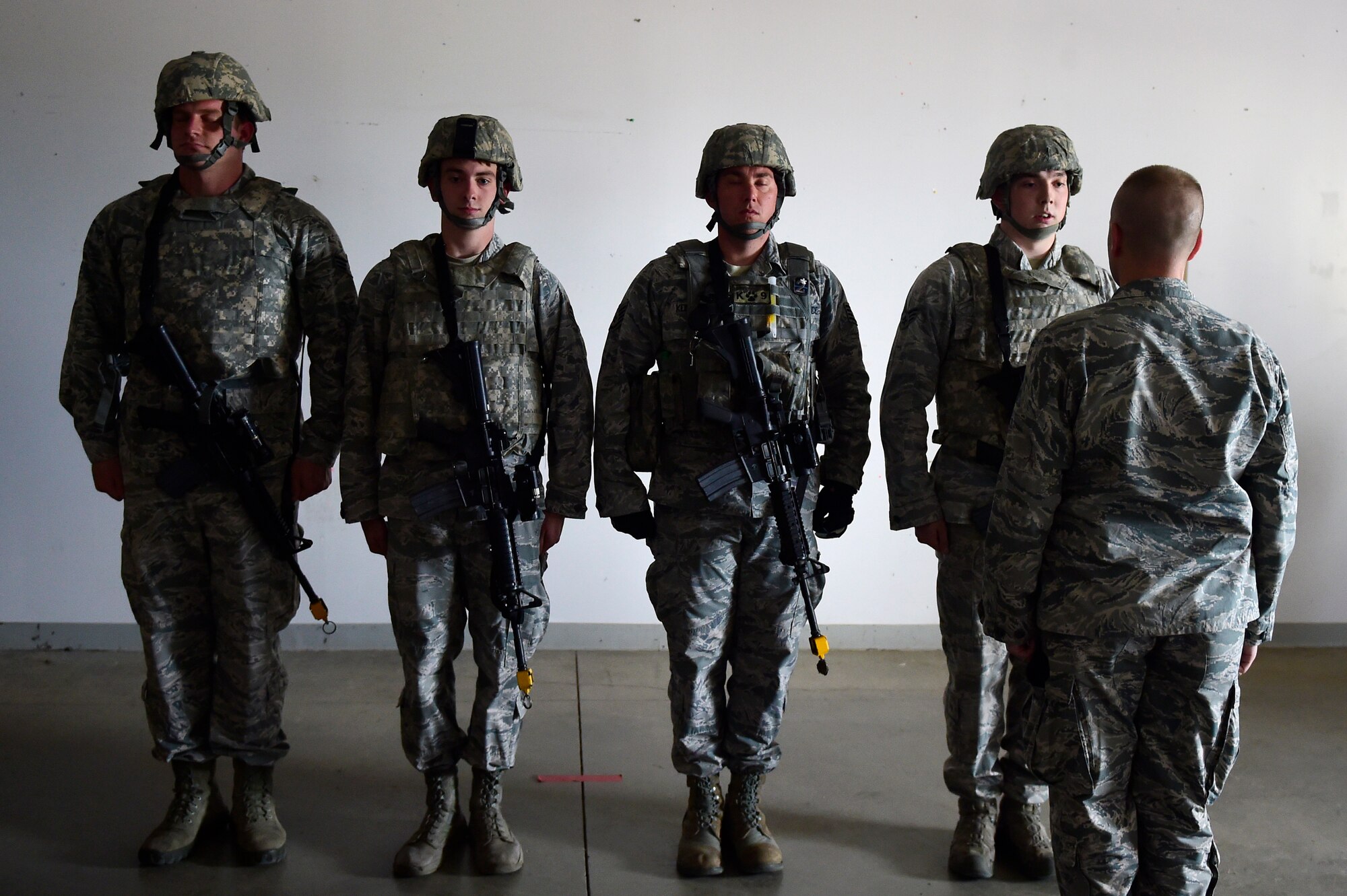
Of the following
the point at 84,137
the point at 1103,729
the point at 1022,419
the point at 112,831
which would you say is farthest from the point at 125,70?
the point at 1103,729

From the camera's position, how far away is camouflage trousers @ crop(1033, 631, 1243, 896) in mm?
1874

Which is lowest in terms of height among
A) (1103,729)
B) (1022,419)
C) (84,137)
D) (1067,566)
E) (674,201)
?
(1103,729)

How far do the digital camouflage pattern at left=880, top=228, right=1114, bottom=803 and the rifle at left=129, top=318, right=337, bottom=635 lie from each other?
4.84 ft

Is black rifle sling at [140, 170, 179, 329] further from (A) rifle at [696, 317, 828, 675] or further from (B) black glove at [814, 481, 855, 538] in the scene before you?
(B) black glove at [814, 481, 855, 538]

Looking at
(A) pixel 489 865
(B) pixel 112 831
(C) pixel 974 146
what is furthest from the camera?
(C) pixel 974 146

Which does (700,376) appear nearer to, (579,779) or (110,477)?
(579,779)

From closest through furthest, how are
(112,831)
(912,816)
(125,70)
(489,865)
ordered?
(489,865)
(112,831)
(912,816)
(125,70)

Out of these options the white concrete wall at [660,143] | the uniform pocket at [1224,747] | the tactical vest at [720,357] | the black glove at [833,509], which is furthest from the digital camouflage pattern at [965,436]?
the white concrete wall at [660,143]

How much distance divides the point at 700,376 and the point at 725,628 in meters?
0.63

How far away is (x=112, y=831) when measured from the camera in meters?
2.77

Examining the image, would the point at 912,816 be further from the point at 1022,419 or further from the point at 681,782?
the point at 1022,419

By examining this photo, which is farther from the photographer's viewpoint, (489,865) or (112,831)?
(112,831)

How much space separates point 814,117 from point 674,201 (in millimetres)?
633

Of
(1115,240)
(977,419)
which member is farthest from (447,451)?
(1115,240)
